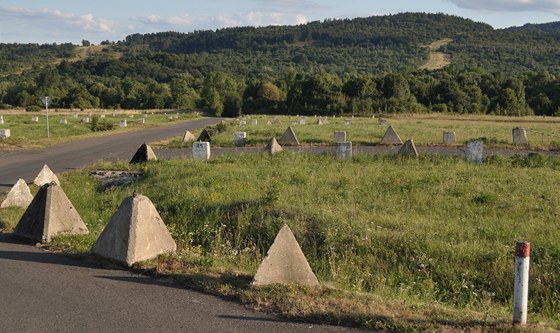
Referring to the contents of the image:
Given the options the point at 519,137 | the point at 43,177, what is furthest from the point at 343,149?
the point at 519,137

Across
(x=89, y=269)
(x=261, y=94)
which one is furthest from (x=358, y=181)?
(x=261, y=94)

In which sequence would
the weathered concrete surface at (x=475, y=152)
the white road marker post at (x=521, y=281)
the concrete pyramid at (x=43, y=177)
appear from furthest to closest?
the weathered concrete surface at (x=475, y=152), the concrete pyramid at (x=43, y=177), the white road marker post at (x=521, y=281)

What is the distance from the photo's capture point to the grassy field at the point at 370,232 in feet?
20.2

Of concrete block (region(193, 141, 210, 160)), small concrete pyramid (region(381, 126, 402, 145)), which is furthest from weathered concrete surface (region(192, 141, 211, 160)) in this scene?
small concrete pyramid (region(381, 126, 402, 145))

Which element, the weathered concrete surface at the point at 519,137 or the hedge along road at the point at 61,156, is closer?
the hedge along road at the point at 61,156

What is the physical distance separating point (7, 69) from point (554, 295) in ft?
543

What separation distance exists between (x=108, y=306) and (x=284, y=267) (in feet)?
6.46

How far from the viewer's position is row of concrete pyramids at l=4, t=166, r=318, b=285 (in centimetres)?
668

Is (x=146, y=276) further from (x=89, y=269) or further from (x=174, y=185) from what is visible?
(x=174, y=185)

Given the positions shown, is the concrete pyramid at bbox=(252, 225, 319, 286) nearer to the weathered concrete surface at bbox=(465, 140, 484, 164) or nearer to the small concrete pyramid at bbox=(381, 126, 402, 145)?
the weathered concrete surface at bbox=(465, 140, 484, 164)

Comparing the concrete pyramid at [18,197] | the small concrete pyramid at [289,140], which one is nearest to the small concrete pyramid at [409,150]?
the small concrete pyramid at [289,140]

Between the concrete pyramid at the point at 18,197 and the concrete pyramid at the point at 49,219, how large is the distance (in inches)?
108

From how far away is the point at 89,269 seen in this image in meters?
7.43

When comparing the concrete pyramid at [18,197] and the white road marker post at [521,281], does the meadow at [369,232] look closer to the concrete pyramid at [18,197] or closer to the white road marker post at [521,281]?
the white road marker post at [521,281]
